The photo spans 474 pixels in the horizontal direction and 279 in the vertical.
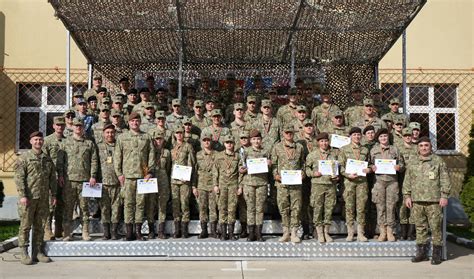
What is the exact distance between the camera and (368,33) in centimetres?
1170

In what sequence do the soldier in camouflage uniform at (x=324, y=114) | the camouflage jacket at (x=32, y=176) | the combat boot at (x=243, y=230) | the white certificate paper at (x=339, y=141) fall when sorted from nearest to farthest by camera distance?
the camouflage jacket at (x=32, y=176)
the combat boot at (x=243, y=230)
the white certificate paper at (x=339, y=141)
the soldier in camouflage uniform at (x=324, y=114)

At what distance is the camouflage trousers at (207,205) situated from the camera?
9.58m

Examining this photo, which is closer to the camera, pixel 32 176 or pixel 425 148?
pixel 32 176

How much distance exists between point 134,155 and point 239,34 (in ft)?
12.5

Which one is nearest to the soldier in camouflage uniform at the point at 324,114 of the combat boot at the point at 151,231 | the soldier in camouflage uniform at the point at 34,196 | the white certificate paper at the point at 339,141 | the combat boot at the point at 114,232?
the white certificate paper at the point at 339,141

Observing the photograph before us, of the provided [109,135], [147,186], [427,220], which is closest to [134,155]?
[147,186]

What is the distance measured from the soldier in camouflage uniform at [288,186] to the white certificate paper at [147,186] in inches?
75.0

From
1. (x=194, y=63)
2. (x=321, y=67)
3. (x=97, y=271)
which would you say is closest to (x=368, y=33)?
(x=321, y=67)

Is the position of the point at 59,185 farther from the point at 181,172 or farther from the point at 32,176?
the point at 181,172

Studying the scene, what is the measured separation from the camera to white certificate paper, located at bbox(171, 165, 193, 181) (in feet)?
31.4

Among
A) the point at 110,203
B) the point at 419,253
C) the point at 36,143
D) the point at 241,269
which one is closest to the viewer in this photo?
the point at 241,269

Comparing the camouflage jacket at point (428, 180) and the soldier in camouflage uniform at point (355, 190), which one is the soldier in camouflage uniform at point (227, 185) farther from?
the camouflage jacket at point (428, 180)

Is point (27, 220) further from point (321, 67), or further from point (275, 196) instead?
point (321, 67)

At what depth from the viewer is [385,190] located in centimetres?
942
